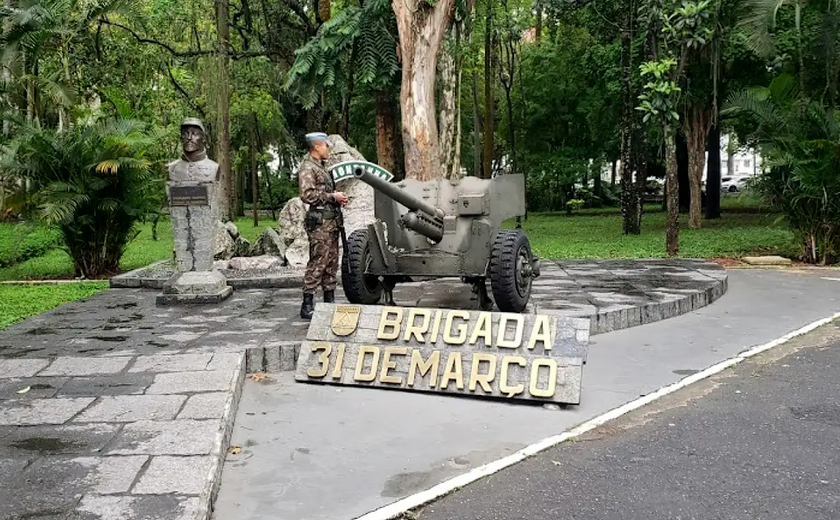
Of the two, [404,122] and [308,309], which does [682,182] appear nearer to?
[404,122]

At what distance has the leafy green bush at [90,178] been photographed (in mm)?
10578

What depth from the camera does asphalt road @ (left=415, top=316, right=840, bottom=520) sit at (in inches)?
140

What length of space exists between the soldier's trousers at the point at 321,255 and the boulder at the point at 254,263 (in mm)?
4100

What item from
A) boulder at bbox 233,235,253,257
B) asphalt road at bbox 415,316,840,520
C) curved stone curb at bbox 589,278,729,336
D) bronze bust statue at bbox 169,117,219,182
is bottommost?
asphalt road at bbox 415,316,840,520

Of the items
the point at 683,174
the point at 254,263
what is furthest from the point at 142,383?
the point at 683,174

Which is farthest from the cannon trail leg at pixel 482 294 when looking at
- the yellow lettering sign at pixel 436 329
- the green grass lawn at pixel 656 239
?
the green grass lawn at pixel 656 239

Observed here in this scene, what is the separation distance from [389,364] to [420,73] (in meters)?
8.23

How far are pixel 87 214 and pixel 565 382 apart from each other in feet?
26.5

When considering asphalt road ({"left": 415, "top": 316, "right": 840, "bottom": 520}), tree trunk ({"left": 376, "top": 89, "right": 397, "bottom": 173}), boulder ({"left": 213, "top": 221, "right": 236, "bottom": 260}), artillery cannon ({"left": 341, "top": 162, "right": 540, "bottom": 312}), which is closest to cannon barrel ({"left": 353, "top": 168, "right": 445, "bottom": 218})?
artillery cannon ({"left": 341, "top": 162, "right": 540, "bottom": 312})

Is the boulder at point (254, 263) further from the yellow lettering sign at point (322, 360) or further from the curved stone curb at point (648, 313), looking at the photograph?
the yellow lettering sign at point (322, 360)

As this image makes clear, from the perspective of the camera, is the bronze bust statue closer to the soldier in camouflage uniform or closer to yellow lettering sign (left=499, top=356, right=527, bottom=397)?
the soldier in camouflage uniform

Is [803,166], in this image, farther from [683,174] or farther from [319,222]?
[683,174]

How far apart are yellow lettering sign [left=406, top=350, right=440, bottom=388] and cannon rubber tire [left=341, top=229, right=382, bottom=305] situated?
164cm

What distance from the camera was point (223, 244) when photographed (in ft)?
40.9
